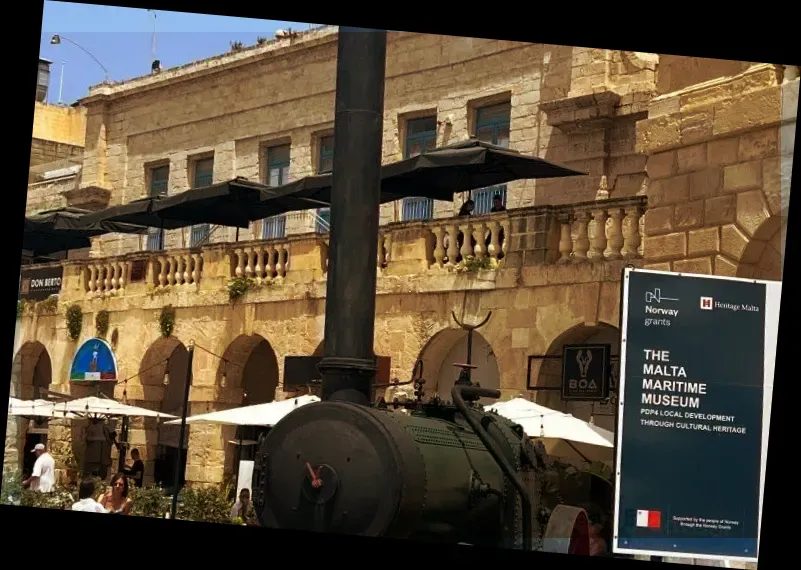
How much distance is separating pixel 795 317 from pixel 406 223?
30.5ft

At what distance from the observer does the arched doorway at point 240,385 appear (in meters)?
21.5

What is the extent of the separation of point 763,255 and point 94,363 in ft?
45.5

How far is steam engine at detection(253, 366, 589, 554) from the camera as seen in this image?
8594 mm

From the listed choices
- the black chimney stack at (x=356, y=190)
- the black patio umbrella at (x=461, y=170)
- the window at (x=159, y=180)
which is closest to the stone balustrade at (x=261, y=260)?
the black patio umbrella at (x=461, y=170)

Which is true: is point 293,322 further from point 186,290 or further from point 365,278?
point 365,278

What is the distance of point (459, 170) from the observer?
56.1 ft

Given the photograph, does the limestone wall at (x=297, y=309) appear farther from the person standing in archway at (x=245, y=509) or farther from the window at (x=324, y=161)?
the person standing in archway at (x=245, y=509)

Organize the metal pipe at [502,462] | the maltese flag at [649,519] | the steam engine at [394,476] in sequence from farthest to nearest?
the maltese flag at [649,519]
the metal pipe at [502,462]
the steam engine at [394,476]

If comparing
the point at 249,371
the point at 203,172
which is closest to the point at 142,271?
the point at 249,371

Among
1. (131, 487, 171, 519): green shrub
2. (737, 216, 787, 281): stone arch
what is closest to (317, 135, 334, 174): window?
(131, 487, 171, 519): green shrub

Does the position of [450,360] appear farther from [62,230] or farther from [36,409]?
[36,409]

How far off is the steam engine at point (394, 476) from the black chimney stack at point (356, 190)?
0.70 metres

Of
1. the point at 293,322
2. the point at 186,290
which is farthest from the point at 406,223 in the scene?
the point at 186,290

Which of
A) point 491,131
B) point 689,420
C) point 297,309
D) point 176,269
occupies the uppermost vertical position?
point 491,131
